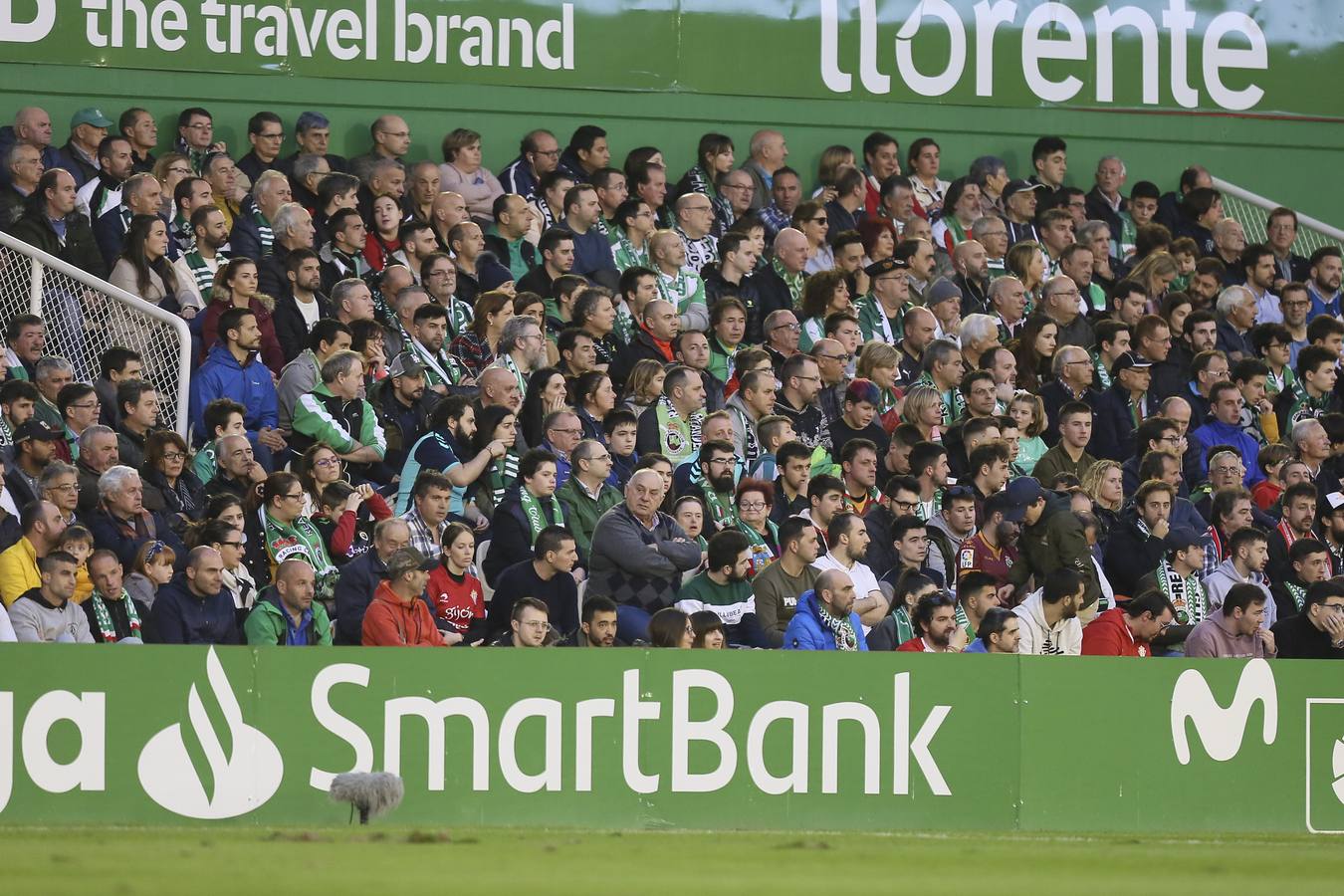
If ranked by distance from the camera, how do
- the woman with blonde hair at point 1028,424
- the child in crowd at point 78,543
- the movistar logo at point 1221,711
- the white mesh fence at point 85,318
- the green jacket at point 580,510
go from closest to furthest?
1. the child in crowd at point 78,543
2. the movistar logo at point 1221,711
3. the green jacket at point 580,510
4. the white mesh fence at point 85,318
5. the woman with blonde hair at point 1028,424

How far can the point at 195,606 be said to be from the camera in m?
11.4

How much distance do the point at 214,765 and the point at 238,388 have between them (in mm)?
3539

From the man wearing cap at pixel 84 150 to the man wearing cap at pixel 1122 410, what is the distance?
7.34 metres

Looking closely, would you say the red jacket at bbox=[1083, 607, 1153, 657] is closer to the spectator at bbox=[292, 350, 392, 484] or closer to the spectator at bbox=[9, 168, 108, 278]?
the spectator at bbox=[292, 350, 392, 484]

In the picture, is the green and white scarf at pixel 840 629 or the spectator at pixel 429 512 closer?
the green and white scarf at pixel 840 629

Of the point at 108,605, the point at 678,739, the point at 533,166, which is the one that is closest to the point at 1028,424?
the point at 533,166

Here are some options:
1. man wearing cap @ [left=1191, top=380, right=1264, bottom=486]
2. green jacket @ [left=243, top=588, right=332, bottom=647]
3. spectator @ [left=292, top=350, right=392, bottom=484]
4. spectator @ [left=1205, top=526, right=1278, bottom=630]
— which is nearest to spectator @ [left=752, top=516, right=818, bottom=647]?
green jacket @ [left=243, top=588, right=332, bottom=647]

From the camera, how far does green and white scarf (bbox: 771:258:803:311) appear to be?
16.4 m

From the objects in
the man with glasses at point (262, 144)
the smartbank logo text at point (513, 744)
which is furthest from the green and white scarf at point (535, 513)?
the man with glasses at point (262, 144)

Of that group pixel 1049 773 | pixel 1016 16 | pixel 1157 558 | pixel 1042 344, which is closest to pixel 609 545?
pixel 1049 773

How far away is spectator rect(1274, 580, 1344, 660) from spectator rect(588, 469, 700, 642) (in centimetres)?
375

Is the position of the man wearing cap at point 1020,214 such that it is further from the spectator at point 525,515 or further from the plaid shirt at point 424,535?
the plaid shirt at point 424,535

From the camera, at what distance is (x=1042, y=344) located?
1599cm

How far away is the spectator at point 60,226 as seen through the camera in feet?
47.4
